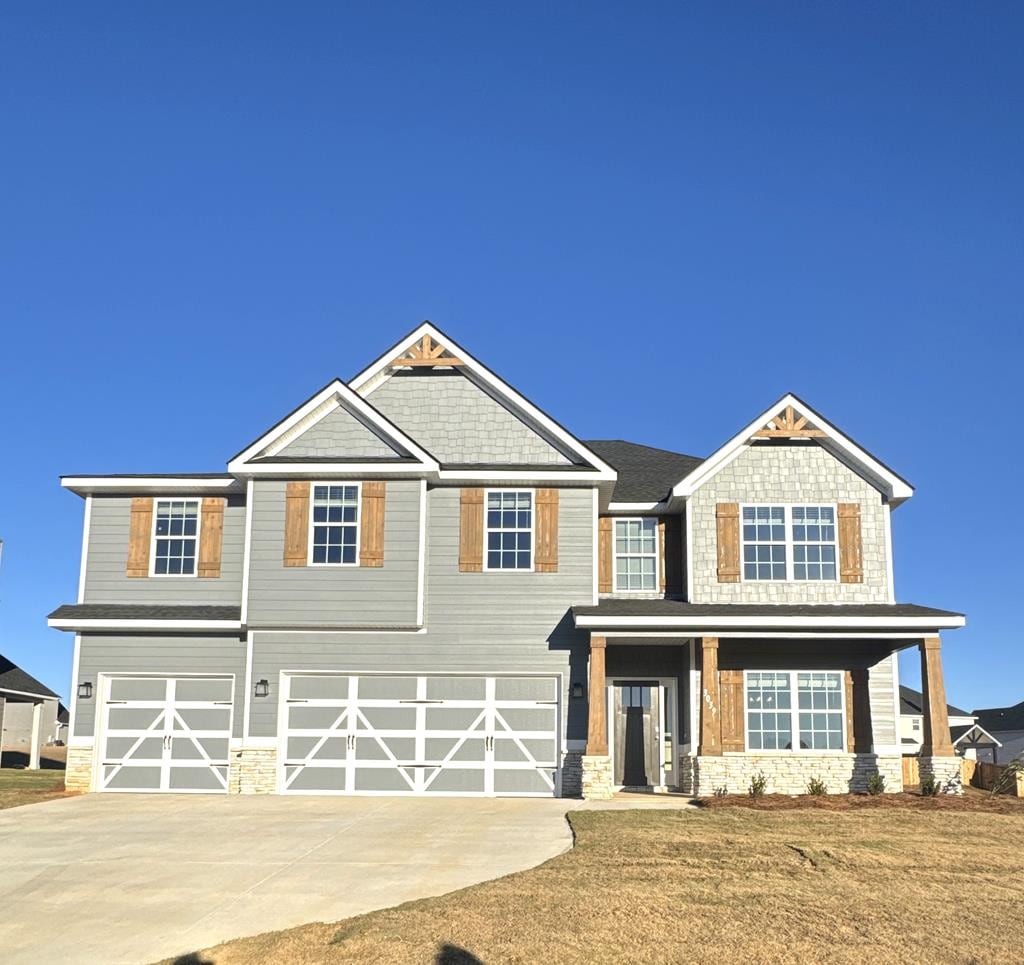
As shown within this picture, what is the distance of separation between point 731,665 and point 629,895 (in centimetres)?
1113

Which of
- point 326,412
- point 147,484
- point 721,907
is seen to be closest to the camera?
point 721,907

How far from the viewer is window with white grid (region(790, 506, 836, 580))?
22.7m

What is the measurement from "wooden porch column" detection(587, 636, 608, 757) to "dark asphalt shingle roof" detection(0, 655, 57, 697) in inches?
825

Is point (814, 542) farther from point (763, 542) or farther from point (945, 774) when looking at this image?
point (945, 774)

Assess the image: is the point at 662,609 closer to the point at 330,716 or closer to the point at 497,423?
the point at 497,423

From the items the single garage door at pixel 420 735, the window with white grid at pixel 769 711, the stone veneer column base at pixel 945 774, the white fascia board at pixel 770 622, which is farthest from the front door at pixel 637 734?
the stone veneer column base at pixel 945 774

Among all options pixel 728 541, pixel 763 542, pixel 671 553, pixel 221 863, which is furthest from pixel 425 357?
pixel 221 863

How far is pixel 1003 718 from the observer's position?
6053 centimetres

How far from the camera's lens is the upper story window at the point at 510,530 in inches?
895

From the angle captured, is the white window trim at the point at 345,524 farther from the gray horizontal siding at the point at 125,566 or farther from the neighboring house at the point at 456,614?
the gray horizontal siding at the point at 125,566

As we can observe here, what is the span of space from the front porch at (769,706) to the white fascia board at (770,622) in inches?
4.7

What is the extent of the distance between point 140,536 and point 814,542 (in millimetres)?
13434

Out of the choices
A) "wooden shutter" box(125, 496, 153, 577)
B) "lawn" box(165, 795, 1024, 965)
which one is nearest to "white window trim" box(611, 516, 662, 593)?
"lawn" box(165, 795, 1024, 965)

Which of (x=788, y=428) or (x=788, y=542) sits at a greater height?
(x=788, y=428)
